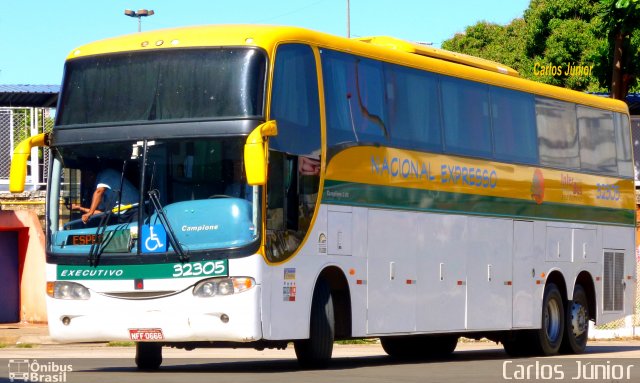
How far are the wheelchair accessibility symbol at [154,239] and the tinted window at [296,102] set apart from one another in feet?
5.26

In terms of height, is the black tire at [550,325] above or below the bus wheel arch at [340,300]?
below

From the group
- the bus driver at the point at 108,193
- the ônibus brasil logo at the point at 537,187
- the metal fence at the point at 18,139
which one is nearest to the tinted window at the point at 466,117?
the ônibus brasil logo at the point at 537,187

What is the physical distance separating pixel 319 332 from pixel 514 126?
637 cm

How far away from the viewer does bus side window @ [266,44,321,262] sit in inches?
591

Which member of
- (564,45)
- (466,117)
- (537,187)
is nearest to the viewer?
(466,117)

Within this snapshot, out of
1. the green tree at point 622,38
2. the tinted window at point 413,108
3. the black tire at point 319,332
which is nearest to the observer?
the black tire at point 319,332

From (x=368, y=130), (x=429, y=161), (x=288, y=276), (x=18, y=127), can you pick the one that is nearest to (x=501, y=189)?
(x=429, y=161)

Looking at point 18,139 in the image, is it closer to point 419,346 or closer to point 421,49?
point 419,346

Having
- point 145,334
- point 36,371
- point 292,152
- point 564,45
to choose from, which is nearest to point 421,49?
point 292,152

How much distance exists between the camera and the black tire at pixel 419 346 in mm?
21219

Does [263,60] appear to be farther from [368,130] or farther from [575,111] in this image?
[575,111]

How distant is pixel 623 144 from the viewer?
2416cm

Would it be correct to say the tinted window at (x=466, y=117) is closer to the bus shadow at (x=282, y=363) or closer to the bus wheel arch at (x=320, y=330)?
the bus shadow at (x=282, y=363)

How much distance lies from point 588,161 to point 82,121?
10.2 m
